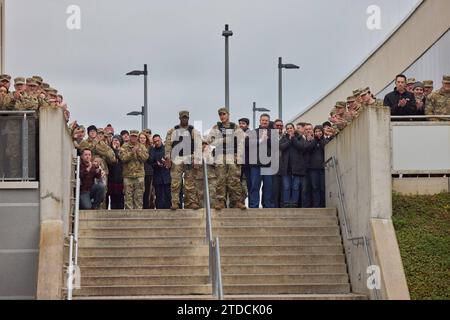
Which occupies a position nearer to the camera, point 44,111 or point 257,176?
point 44,111

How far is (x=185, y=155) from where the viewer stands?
25.2 m

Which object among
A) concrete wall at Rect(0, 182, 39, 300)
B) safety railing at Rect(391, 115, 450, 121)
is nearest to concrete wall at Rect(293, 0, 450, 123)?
safety railing at Rect(391, 115, 450, 121)

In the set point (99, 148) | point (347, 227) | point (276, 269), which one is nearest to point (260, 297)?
point (276, 269)

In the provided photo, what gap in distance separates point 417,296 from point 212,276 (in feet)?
10.9

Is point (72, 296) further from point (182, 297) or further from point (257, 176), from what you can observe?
point (257, 176)

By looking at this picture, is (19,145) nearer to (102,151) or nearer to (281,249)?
(102,151)

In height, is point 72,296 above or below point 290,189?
below

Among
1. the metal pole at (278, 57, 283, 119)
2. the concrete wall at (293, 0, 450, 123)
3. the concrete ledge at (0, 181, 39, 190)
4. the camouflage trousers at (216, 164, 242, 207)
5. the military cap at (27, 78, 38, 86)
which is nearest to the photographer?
the concrete ledge at (0, 181, 39, 190)

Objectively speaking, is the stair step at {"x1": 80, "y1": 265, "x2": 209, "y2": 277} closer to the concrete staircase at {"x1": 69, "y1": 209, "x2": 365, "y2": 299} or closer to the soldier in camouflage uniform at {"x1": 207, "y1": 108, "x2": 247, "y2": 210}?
the concrete staircase at {"x1": 69, "y1": 209, "x2": 365, "y2": 299}

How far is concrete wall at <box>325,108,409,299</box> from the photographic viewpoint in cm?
2178

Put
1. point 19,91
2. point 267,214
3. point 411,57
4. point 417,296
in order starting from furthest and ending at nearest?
point 411,57, point 267,214, point 19,91, point 417,296

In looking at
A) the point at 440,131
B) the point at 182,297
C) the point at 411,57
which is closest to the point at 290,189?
the point at 440,131

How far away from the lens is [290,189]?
86.3 ft

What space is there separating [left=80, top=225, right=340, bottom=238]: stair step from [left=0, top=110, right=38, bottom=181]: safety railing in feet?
6.36
